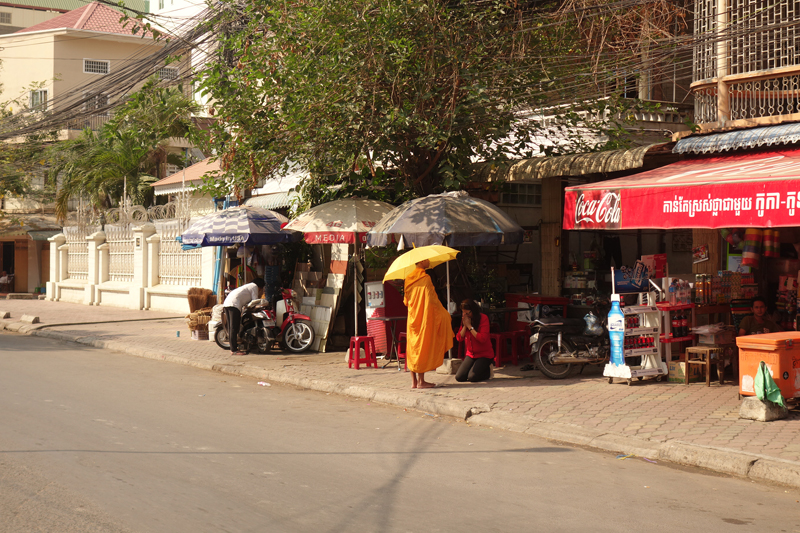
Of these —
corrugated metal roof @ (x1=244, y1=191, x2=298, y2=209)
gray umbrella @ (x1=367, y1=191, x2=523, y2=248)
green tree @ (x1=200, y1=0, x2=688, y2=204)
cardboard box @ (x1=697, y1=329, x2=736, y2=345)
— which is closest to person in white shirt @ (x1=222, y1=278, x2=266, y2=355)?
green tree @ (x1=200, y1=0, x2=688, y2=204)

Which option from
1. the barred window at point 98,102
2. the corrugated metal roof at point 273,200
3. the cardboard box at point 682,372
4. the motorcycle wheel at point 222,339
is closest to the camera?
the cardboard box at point 682,372

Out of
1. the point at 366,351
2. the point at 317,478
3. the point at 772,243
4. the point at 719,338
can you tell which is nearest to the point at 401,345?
the point at 366,351

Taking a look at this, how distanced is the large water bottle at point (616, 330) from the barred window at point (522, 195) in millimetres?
5680

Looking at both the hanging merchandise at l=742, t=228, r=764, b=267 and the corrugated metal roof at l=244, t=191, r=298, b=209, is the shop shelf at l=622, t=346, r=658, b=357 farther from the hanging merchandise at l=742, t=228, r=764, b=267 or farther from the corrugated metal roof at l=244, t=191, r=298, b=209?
A: the corrugated metal roof at l=244, t=191, r=298, b=209

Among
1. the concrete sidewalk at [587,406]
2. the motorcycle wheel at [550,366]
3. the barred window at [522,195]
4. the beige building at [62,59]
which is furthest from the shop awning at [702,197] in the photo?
the beige building at [62,59]

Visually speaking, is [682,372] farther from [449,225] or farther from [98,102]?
[98,102]

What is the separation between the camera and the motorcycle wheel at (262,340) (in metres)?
14.1

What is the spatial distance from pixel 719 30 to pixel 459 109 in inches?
155

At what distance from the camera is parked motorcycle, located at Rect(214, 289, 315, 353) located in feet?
46.4

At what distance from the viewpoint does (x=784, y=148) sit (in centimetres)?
972

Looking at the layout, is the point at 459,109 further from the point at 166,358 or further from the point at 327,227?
the point at 166,358

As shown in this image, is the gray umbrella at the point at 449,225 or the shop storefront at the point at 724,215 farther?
the gray umbrella at the point at 449,225

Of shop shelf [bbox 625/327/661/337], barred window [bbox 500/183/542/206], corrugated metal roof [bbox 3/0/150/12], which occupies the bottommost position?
shop shelf [bbox 625/327/661/337]

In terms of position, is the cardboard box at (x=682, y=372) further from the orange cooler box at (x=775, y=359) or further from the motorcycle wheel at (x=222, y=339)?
the motorcycle wheel at (x=222, y=339)
